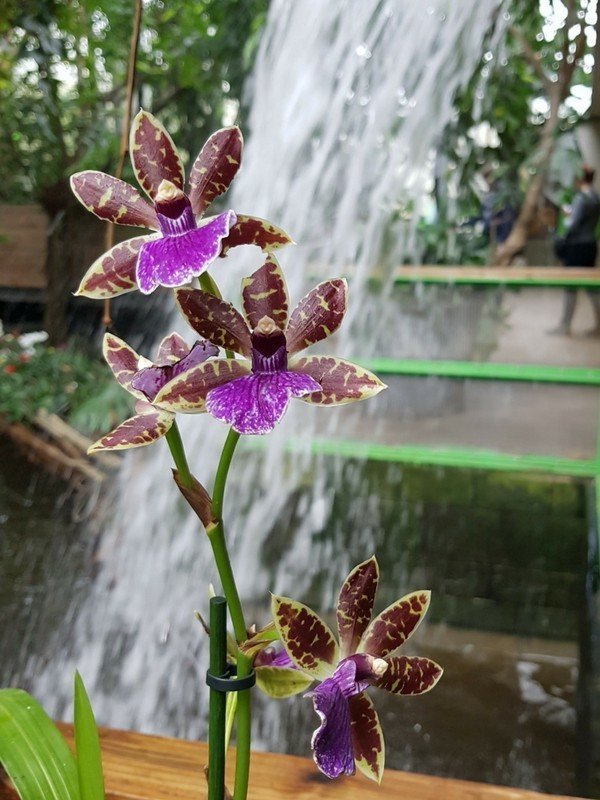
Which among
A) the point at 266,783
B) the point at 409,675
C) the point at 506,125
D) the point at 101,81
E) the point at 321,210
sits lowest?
the point at 266,783

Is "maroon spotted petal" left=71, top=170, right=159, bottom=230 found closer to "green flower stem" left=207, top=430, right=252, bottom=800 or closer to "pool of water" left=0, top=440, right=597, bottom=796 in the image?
"green flower stem" left=207, top=430, right=252, bottom=800

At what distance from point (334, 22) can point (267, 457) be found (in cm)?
140

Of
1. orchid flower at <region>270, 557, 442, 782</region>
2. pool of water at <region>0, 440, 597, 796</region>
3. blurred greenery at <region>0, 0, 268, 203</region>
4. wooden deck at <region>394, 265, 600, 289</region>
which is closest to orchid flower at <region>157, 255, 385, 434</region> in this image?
orchid flower at <region>270, 557, 442, 782</region>

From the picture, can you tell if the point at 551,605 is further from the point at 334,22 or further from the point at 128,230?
the point at 128,230

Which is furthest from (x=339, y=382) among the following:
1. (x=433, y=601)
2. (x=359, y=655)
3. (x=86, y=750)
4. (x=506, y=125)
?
(x=506, y=125)

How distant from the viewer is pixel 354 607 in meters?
0.43

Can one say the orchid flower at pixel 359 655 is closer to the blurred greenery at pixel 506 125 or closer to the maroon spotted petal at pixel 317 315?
the maroon spotted petal at pixel 317 315

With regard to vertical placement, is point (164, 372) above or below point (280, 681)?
above

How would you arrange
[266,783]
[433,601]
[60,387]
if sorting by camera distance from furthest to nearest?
[60,387] < [433,601] < [266,783]

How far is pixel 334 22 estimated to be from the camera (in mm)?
2490

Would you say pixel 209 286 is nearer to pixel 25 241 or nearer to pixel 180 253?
pixel 180 253

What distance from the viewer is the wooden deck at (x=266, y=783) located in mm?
623

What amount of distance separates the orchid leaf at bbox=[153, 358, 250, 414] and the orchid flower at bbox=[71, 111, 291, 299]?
53 mm

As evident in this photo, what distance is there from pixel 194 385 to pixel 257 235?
0.08 m
